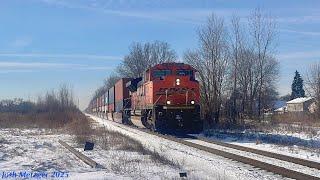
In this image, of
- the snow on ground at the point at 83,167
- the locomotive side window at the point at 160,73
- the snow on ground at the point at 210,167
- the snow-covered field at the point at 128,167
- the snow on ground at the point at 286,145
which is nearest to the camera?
the snow on ground at the point at 83,167

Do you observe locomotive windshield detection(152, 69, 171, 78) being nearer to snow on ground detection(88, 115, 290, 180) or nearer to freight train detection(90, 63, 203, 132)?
freight train detection(90, 63, 203, 132)

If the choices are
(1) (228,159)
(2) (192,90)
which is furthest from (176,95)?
(1) (228,159)

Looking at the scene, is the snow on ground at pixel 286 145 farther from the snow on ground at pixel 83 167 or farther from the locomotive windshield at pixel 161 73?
the snow on ground at pixel 83 167

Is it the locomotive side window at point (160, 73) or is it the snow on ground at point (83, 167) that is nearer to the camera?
the snow on ground at point (83, 167)

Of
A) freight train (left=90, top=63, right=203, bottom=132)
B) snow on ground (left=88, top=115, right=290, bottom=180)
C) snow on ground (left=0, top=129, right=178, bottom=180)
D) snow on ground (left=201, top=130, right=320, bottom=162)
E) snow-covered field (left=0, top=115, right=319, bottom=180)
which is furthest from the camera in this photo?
freight train (left=90, top=63, right=203, bottom=132)

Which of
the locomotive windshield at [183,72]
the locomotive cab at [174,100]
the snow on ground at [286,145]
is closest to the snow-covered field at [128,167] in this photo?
the snow on ground at [286,145]

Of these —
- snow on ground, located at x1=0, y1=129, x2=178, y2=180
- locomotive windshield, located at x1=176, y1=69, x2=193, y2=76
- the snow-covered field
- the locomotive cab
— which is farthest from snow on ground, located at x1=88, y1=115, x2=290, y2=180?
locomotive windshield, located at x1=176, y1=69, x2=193, y2=76

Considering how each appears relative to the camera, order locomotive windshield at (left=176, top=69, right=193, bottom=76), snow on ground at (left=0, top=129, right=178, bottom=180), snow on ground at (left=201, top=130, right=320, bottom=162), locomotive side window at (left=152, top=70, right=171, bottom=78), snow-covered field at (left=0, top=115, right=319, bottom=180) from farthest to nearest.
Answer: locomotive side window at (left=152, top=70, right=171, bottom=78) < locomotive windshield at (left=176, top=69, right=193, bottom=76) < snow on ground at (left=201, top=130, right=320, bottom=162) < snow-covered field at (left=0, top=115, right=319, bottom=180) < snow on ground at (left=0, top=129, right=178, bottom=180)

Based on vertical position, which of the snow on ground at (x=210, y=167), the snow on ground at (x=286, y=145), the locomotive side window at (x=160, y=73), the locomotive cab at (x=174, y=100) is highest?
the locomotive side window at (x=160, y=73)

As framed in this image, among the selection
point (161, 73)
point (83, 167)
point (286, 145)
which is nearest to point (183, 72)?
point (161, 73)

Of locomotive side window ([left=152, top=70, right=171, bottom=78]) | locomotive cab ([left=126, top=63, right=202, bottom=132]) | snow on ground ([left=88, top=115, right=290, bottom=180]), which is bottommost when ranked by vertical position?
snow on ground ([left=88, top=115, right=290, bottom=180])

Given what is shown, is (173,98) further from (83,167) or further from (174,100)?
(83,167)

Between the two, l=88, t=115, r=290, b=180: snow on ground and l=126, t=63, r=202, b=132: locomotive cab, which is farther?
l=126, t=63, r=202, b=132: locomotive cab

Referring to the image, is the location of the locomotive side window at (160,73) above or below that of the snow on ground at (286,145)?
above
